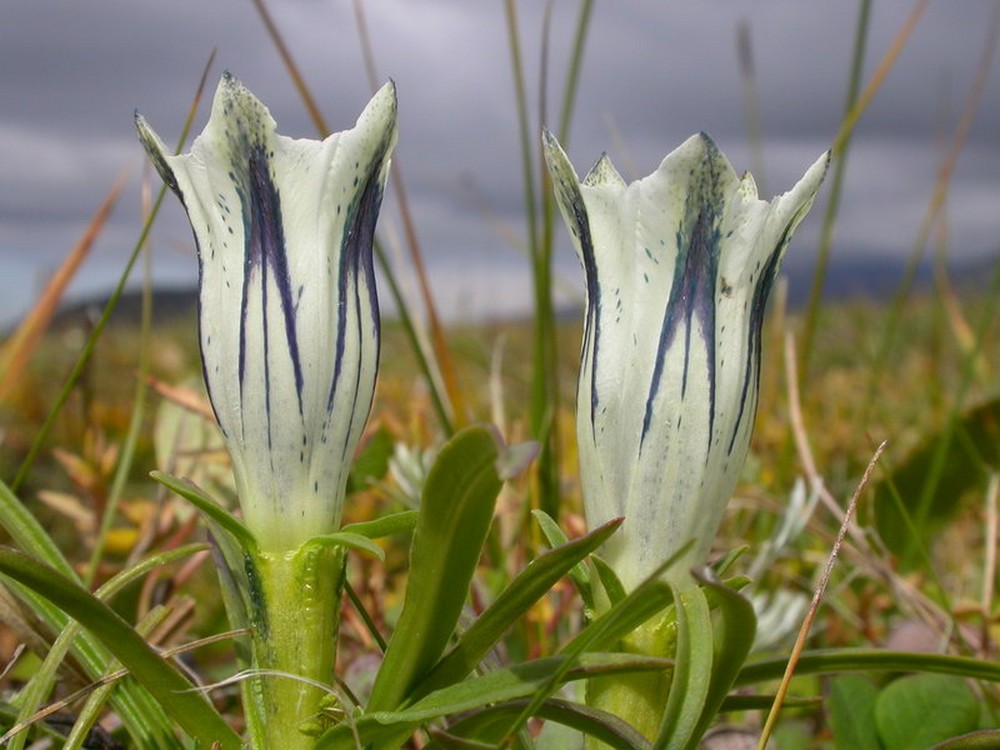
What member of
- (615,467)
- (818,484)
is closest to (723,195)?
(615,467)

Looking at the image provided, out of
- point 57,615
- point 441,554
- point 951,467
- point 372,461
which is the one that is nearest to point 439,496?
point 441,554

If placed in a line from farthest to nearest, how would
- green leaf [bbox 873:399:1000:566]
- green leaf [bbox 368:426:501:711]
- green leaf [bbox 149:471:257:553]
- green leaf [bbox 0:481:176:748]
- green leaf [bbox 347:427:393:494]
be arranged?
green leaf [bbox 873:399:1000:566] < green leaf [bbox 347:427:393:494] < green leaf [bbox 0:481:176:748] < green leaf [bbox 149:471:257:553] < green leaf [bbox 368:426:501:711]

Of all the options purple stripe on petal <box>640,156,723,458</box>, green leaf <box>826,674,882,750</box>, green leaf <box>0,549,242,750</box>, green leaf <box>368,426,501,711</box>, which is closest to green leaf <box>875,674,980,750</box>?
green leaf <box>826,674,882,750</box>

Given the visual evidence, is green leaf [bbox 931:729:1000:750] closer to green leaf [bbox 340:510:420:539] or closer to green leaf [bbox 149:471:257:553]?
green leaf [bbox 340:510:420:539]

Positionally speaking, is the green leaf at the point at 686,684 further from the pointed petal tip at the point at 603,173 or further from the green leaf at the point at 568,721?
the pointed petal tip at the point at 603,173

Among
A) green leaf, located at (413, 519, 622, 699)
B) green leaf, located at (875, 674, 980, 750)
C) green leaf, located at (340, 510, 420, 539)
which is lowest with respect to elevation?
green leaf, located at (875, 674, 980, 750)

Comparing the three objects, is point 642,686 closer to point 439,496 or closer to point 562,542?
point 562,542

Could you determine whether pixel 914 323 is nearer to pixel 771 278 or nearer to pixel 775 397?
pixel 775 397
